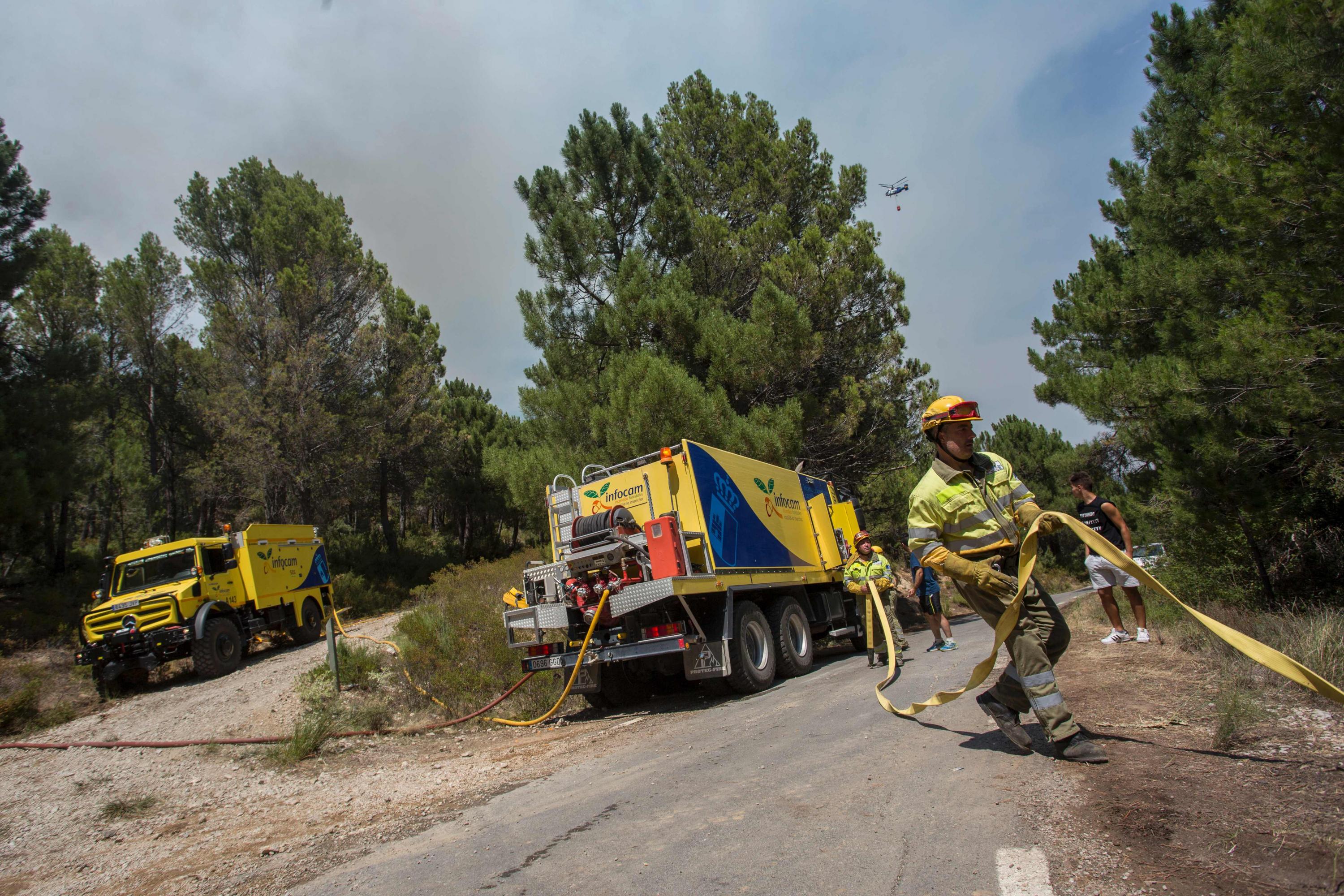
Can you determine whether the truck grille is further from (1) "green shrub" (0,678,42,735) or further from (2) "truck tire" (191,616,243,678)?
(1) "green shrub" (0,678,42,735)

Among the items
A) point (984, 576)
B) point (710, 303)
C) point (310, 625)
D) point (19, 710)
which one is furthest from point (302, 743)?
point (710, 303)

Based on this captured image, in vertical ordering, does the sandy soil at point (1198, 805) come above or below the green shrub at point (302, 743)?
below

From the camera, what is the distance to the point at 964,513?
156 inches

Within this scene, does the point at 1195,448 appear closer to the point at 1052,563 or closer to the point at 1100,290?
the point at 1100,290

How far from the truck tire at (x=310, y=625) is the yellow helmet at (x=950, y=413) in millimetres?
16193

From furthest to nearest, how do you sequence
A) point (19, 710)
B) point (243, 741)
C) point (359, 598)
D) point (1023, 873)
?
1. point (359, 598)
2. point (19, 710)
3. point (243, 741)
4. point (1023, 873)

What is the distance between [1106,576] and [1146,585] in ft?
11.6

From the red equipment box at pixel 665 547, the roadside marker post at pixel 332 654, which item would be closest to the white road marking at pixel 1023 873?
the red equipment box at pixel 665 547

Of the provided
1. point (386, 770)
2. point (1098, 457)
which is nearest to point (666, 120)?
point (1098, 457)

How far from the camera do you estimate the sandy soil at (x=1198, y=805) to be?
231 cm

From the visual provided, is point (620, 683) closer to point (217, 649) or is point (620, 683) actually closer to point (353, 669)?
point (353, 669)

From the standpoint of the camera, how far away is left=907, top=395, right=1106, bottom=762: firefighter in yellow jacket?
3725mm

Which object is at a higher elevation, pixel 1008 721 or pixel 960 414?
pixel 960 414

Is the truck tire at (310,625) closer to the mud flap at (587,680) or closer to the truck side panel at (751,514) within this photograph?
the mud flap at (587,680)
